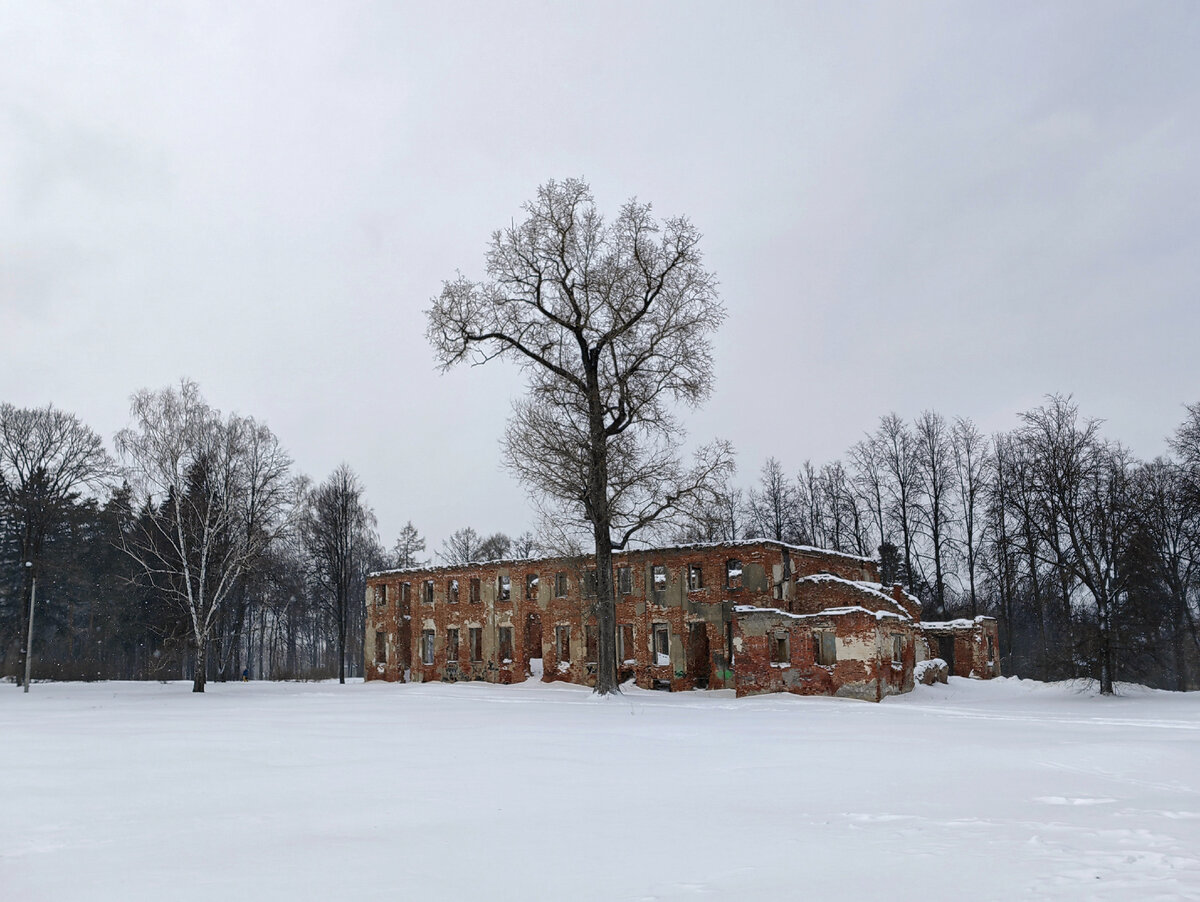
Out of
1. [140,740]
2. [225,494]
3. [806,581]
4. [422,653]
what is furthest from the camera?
[422,653]

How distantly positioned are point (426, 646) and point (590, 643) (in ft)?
39.5

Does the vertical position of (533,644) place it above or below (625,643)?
below

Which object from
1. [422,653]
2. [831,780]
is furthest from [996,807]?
[422,653]

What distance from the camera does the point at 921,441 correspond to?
180 feet

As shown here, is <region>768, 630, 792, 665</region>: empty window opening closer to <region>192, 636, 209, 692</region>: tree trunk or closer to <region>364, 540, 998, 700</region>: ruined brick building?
<region>364, 540, 998, 700</region>: ruined brick building

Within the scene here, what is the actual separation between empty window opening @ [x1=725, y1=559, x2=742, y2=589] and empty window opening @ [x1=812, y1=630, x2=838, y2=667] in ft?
18.3

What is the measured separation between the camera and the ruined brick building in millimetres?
32750

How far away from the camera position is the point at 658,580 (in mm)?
40812

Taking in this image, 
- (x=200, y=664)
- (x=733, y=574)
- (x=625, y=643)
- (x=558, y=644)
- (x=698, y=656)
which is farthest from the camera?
(x=558, y=644)

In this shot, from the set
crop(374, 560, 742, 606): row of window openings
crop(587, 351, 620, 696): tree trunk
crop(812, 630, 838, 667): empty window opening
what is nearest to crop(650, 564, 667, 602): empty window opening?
crop(374, 560, 742, 606): row of window openings

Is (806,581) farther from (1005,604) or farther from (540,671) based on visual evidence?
(1005,604)

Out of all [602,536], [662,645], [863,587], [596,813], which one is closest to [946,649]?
[863,587]

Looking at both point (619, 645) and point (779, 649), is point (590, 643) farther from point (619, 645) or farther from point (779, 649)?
point (779, 649)

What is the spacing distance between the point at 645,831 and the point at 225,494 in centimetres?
3732
